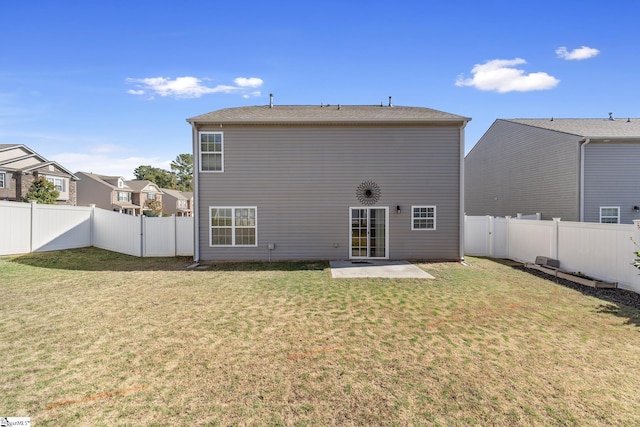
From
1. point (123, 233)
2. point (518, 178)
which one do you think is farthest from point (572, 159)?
point (123, 233)

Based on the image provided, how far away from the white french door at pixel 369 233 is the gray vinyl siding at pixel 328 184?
258 mm

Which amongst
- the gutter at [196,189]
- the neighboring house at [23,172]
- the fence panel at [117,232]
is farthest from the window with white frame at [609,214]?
the neighboring house at [23,172]

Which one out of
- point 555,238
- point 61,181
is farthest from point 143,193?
point 555,238

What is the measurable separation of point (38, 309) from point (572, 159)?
19.9 metres

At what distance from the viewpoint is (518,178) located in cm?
1688

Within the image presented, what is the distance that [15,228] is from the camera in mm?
10312

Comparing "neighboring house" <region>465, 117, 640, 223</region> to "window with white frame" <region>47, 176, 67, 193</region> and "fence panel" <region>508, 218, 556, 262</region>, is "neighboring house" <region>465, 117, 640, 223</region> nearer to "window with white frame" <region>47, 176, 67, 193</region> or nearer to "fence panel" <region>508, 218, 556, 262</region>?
"fence panel" <region>508, 218, 556, 262</region>

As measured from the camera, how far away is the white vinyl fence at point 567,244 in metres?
7.09

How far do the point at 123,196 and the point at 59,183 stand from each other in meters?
9.03

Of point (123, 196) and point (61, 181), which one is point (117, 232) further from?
point (123, 196)

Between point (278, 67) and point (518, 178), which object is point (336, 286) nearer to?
point (278, 67)

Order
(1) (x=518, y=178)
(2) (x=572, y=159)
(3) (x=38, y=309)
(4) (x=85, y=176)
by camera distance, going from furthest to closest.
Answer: (4) (x=85, y=176) < (1) (x=518, y=178) < (2) (x=572, y=159) < (3) (x=38, y=309)

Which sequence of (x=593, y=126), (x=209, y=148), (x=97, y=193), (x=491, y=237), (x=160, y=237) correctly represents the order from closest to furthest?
(x=209, y=148)
(x=160, y=237)
(x=491, y=237)
(x=593, y=126)
(x=97, y=193)

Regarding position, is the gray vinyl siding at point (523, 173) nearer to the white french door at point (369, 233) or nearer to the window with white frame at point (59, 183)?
the white french door at point (369, 233)
